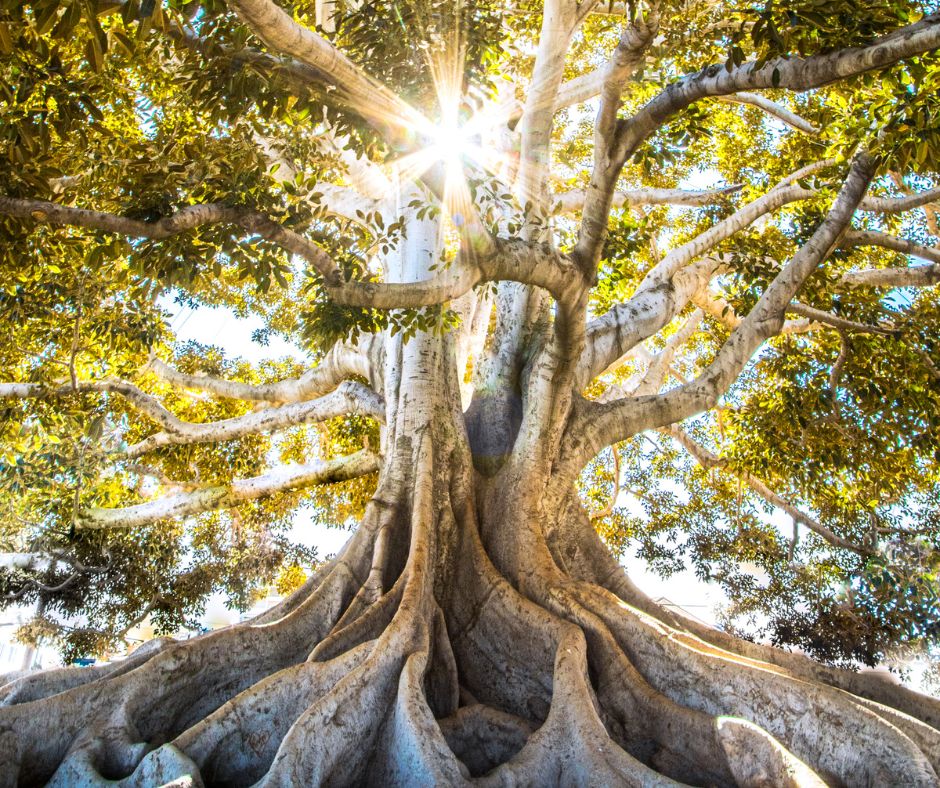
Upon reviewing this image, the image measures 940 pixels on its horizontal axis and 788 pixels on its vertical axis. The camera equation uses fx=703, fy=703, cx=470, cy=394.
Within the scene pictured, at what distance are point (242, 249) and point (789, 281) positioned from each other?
12.7ft

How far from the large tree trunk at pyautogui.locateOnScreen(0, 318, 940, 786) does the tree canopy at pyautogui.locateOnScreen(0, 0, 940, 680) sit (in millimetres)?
1588

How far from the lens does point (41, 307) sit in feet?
18.9

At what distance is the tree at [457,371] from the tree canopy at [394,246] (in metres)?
0.04

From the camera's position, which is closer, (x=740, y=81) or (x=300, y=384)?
(x=740, y=81)

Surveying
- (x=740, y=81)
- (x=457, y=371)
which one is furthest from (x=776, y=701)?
(x=457, y=371)

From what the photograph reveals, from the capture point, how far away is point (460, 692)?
4129 mm

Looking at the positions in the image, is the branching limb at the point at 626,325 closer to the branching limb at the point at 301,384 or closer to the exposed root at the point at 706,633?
the exposed root at the point at 706,633

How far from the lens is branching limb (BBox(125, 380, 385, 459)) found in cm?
658

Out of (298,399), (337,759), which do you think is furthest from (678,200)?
(337,759)

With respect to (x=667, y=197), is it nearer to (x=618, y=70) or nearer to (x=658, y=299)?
(x=658, y=299)

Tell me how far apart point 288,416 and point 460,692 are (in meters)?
3.75

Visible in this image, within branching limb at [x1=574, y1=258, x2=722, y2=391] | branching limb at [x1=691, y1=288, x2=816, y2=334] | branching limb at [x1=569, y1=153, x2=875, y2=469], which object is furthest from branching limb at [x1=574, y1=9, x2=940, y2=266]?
branching limb at [x1=691, y1=288, x2=816, y2=334]

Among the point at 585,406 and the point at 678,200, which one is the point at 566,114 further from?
the point at 585,406

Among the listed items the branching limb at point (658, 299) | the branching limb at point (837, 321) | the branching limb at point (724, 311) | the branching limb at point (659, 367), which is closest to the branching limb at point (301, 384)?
the branching limb at point (658, 299)
